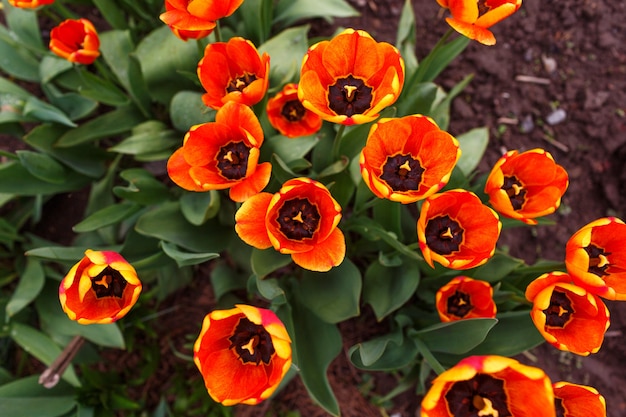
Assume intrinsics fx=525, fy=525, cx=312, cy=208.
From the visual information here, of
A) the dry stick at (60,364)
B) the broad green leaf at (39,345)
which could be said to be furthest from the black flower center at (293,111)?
Result: the broad green leaf at (39,345)

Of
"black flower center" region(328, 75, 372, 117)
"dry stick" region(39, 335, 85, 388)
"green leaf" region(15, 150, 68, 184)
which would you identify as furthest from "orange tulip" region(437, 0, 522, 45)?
"dry stick" region(39, 335, 85, 388)

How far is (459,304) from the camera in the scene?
2.19 meters

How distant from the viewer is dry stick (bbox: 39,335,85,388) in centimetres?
221

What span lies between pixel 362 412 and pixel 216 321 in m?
1.53

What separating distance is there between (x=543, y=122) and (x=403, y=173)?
186cm

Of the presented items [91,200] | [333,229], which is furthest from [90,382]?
[333,229]

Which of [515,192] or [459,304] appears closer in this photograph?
[515,192]

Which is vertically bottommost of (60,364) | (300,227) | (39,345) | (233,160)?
(39,345)

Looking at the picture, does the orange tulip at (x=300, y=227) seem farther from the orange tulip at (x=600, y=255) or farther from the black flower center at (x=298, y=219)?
the orange tulip at (x=600, y=255)

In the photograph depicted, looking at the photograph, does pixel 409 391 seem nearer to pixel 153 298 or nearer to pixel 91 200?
pixel 153 298

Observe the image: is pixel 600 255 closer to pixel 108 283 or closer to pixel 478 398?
pixel 478 398

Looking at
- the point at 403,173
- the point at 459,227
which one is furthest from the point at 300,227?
the point at 459,227

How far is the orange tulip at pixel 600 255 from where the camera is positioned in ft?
5.47

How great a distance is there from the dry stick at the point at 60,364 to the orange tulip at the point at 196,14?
1.52m
